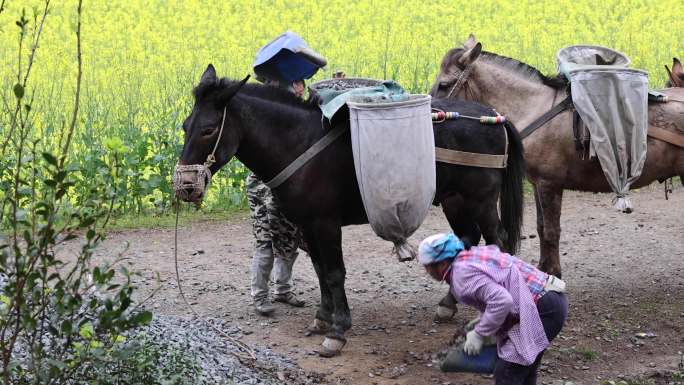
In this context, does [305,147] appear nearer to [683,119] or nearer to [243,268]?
[243,268]

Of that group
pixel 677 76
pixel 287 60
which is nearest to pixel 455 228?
pixel 287 60

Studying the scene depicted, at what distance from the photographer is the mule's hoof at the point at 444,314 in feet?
22.6

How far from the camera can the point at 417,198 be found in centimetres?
599

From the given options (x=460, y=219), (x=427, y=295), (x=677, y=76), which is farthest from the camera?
(x=677, y=76)

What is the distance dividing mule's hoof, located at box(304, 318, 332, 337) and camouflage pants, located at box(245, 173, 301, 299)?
0.60 metres

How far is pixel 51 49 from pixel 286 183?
9040 millimetres

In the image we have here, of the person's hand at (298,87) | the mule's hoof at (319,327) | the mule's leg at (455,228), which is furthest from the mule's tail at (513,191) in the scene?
the person's hand at (298,87)

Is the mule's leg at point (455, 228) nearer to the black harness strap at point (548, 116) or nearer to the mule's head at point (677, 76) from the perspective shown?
the black harness strap at point (548, 116)

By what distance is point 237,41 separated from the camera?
14.8 m

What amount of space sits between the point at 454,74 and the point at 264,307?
2364 mm

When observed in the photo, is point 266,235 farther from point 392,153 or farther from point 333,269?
point 392,153

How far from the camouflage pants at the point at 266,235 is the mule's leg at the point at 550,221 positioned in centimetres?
199

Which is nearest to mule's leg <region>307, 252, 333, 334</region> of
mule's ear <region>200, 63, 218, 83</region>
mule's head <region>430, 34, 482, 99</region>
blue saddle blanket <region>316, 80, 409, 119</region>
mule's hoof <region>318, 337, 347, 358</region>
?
mule's hoof <region>318, 337, 347, 358</region>

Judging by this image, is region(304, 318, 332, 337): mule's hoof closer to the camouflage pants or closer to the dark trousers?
the camouflage pants
